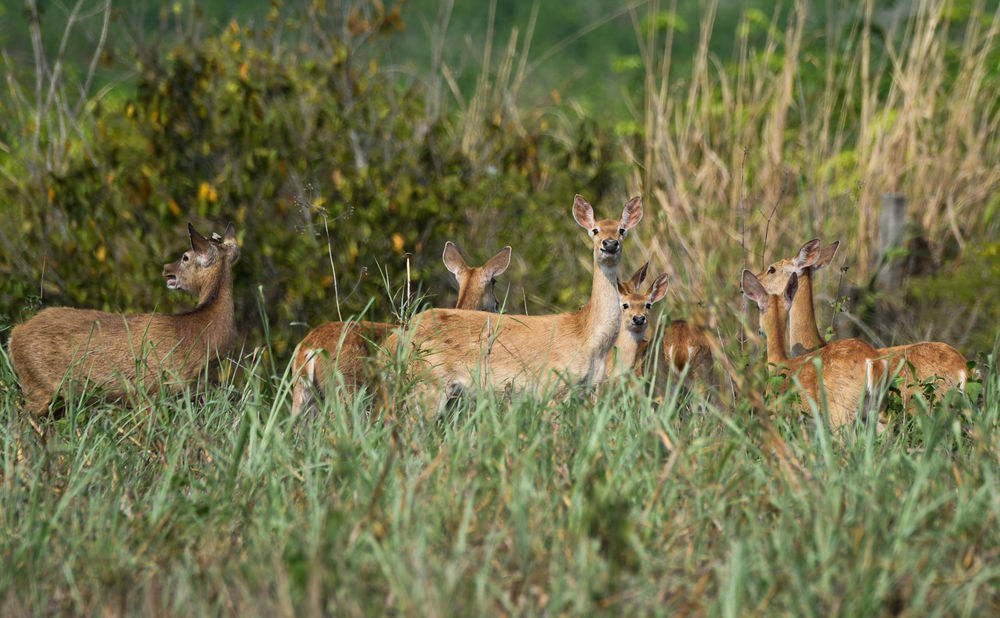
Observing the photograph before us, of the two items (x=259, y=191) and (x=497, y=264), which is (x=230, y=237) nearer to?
(x=259, y=191)

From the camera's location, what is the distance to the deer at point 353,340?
5.11m

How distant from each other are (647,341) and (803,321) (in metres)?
0.72

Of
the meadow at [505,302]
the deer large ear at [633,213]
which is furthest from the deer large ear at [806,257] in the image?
the deer large ear at [633,213]

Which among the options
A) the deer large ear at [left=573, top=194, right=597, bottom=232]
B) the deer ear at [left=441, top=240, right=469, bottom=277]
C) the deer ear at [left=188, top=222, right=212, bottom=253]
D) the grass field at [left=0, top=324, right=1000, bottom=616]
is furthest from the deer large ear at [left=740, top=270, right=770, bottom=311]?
the deer ear at [left=188, top=222, right=212, bottom=253]

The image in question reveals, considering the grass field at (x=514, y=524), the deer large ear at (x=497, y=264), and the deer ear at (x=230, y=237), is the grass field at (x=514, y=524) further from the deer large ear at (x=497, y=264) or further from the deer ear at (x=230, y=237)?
the deer large ear at (x=497, y=264)

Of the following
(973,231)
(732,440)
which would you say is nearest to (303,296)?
(732,440)

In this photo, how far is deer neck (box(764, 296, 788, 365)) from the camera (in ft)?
17.7

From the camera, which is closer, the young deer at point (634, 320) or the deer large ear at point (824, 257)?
the young deer at point (634, 320)

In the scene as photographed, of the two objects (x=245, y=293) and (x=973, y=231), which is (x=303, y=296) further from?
(x=973, y=231)

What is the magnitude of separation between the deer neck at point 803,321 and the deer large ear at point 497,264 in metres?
1.39

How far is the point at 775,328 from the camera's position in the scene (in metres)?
5.41

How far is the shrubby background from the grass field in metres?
2.52

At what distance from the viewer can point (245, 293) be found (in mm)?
6801

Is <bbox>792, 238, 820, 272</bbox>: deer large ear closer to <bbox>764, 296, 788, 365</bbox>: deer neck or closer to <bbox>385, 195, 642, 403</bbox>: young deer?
<bbox>764, 296, 788, 365</bbox>: deer neck
